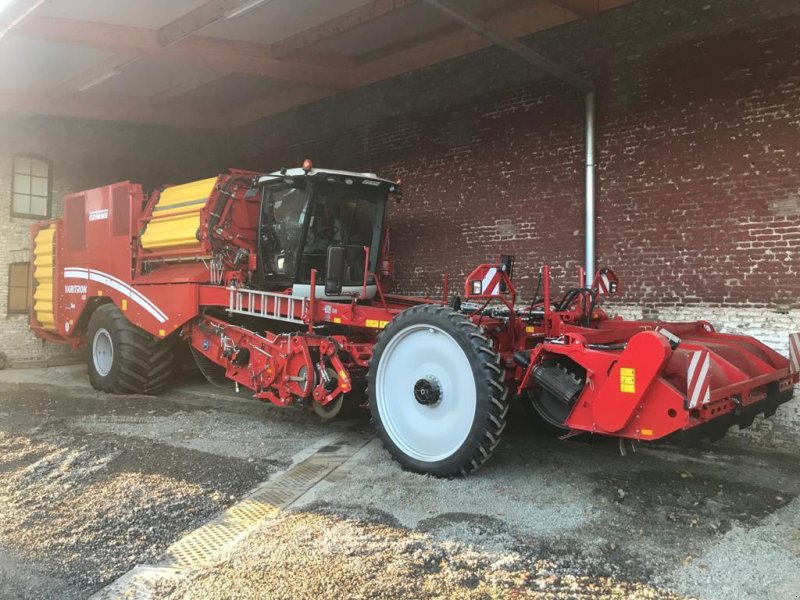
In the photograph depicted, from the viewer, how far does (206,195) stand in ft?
22.6

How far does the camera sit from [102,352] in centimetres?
823

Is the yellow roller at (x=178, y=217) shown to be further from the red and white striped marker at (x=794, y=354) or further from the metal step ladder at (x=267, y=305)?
the red and white striped marker at (x=794, y=354)

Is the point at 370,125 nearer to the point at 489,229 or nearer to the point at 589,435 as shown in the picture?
the point at 489,229

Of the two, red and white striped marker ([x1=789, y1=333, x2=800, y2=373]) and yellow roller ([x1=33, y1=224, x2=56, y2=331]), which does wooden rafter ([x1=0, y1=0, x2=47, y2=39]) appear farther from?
red and white striped marker ([x1=789, y1=333, x2=800, y2=373])

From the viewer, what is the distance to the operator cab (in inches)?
245

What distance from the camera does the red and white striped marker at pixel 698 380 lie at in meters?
3.58

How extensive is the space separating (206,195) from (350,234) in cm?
180

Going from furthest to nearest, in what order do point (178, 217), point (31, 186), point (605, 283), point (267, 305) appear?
point (31, 186)
point (178, 217)
point (267, 305)
point (605, 283)

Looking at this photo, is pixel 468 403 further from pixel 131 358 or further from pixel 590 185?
pixel 131 358

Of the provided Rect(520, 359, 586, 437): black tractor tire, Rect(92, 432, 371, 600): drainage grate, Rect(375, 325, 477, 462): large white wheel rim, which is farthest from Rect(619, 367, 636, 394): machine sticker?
Rect(92, 432, 371, 600): drainage grate

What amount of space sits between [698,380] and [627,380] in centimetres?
41

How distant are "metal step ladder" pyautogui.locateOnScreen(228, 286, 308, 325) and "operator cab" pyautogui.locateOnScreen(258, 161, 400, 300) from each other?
145 millimetres

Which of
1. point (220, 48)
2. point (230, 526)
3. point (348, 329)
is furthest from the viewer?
point (220, 48)

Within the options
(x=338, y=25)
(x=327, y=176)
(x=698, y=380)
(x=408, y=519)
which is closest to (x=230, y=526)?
(x=408, y=519)
